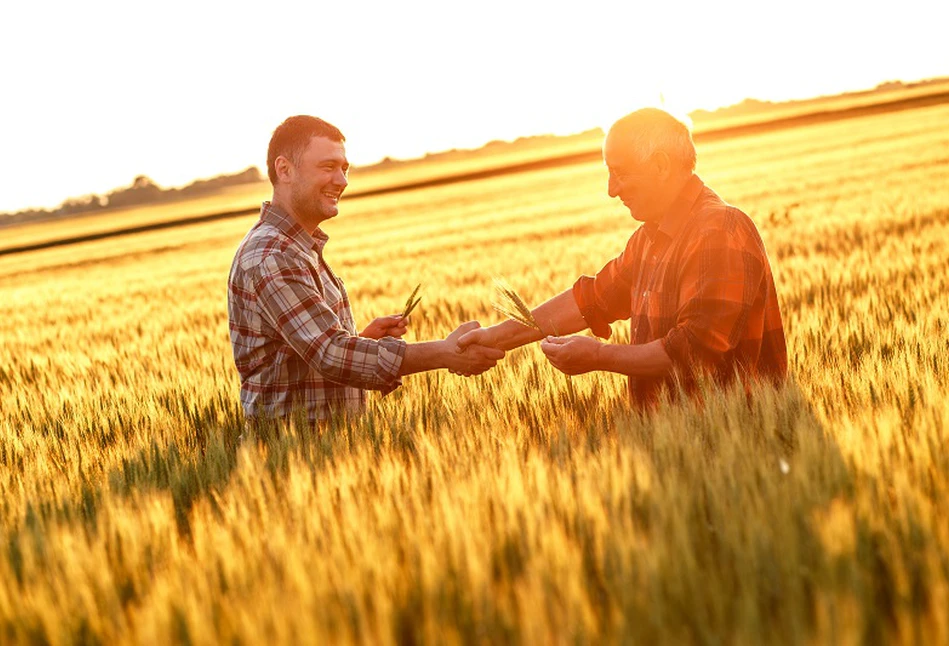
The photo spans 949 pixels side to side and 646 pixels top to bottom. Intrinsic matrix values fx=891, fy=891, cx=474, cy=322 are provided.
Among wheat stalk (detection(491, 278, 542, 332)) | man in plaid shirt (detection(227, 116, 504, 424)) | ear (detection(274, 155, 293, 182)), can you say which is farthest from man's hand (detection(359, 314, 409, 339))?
ear (detection(274, 155, 293, 182))

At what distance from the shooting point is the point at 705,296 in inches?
121

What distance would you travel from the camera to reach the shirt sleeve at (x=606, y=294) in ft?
12.6

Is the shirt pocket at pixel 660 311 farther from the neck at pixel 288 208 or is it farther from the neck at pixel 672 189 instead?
the neck at pixel 288 208

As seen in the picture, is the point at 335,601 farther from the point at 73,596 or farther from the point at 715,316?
the point at 715,316

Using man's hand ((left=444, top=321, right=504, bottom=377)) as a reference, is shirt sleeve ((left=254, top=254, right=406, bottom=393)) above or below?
above

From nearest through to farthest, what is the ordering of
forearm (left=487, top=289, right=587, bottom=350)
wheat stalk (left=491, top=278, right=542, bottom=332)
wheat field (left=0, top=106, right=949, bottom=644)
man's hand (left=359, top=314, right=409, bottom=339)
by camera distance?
wheat field (left=0, top=106, right=949, bottom=644) < wheat stalk (left=491, top=278, right=542, bottom=332) < man's hand (left=359, top=314, right=409, bottom=339) < forearm (left=487, top=289, right=587, bottom=350)

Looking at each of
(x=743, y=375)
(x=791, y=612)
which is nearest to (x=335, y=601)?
(x=791, y=612)

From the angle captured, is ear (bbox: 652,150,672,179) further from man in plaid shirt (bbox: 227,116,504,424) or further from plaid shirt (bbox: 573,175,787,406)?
man in plaid shirt (bbox: 227,116,504,424)

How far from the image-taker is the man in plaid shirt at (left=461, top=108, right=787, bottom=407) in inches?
121

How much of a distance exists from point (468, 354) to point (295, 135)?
1149 mm

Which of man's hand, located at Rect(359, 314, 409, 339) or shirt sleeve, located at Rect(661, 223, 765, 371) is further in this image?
man's hand, located at Rect(359, 314, 409, 339)

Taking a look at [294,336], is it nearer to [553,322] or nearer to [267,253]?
[267,253]

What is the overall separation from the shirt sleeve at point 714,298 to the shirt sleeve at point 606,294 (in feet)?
2.26

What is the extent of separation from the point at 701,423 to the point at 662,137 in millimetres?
1194
